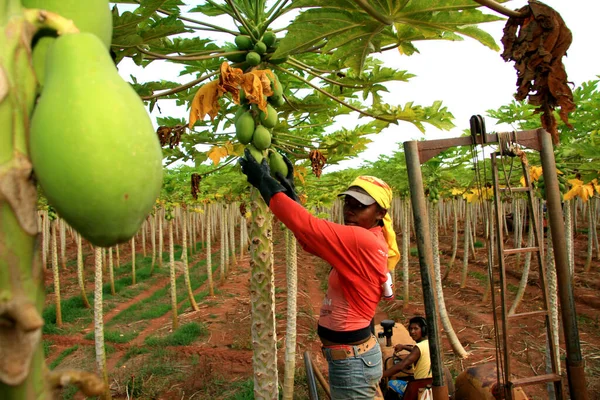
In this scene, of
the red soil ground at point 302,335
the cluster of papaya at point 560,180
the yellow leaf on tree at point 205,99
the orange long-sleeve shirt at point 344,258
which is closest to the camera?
the orange long-sleeve shirt at point 344,258

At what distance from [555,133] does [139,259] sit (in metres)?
19.8

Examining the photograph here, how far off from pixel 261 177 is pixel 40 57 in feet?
5.97

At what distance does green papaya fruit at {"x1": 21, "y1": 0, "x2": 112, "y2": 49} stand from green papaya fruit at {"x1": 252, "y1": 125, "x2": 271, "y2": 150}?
6.30ft

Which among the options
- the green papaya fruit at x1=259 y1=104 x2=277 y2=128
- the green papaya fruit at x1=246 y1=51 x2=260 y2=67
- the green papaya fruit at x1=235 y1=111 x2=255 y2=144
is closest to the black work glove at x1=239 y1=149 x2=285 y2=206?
the green papaya fruit at x1=235 y1=111 x2=255 y2=144

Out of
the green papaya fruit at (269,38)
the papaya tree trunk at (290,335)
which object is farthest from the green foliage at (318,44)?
the papaya tree trunk at (290,335)

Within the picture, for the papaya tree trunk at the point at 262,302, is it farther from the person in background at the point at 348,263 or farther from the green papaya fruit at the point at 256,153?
the person in background at the point at 348,263

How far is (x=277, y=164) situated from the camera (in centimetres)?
275

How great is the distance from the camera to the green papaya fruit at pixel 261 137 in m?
2.59

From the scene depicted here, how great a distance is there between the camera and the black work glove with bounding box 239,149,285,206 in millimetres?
2295

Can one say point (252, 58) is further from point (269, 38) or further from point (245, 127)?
point (245, 127)

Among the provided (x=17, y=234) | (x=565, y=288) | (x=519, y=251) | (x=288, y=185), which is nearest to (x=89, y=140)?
(x=17, y=234)

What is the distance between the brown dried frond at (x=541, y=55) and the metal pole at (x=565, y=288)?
4.01ft

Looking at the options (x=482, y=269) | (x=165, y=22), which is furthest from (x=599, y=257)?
(x=165, y=22)

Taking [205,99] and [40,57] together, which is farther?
[205,99]
